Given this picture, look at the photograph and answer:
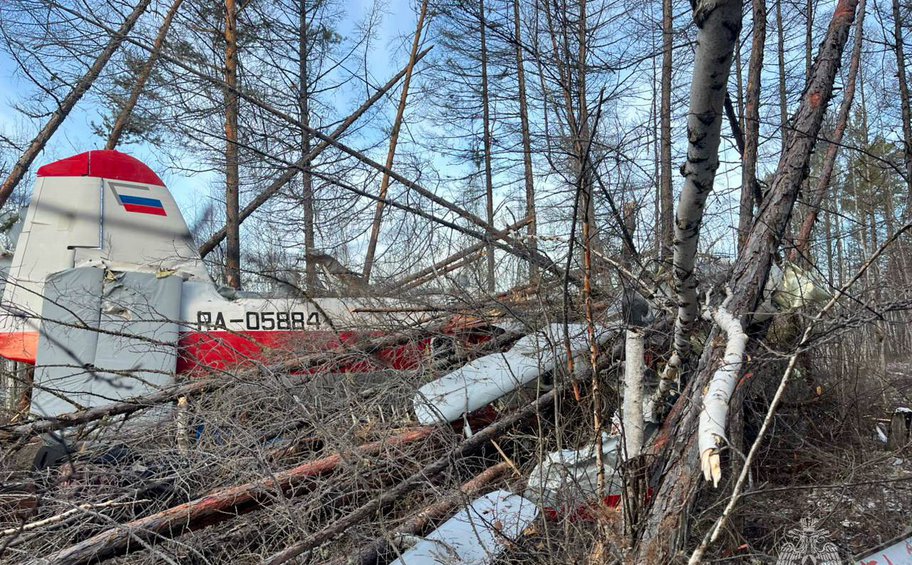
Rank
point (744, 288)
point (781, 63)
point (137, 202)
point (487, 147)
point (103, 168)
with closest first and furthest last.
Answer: point (744, 288)
point (103, 168)
point (137, 202)
point (781, 63)
point (487, 147)

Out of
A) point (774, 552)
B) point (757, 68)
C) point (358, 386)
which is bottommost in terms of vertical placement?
point (774, 552)

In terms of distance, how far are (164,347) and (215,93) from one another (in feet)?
9.22

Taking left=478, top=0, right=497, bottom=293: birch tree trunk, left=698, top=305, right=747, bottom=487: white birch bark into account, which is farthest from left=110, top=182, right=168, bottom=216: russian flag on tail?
left=698, top=305, right=747, bottom=487: white birch bark

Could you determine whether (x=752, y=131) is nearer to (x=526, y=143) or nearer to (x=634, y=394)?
(x=526, y=143)

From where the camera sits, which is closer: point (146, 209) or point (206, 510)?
point (206, 510)

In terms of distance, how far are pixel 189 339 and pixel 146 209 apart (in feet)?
5.79

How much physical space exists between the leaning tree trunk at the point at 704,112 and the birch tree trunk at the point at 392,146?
295 cm

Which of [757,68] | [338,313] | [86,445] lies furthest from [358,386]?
[757,68]

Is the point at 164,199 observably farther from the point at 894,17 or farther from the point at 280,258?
the point at 894,17

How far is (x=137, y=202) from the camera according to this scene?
253 inches

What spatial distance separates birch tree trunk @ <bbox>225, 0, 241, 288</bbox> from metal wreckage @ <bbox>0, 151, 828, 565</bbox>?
92cm

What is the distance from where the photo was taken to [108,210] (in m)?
6.21

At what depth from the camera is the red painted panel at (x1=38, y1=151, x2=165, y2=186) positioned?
6.20m

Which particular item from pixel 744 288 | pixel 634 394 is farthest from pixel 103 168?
pixel 744 288
